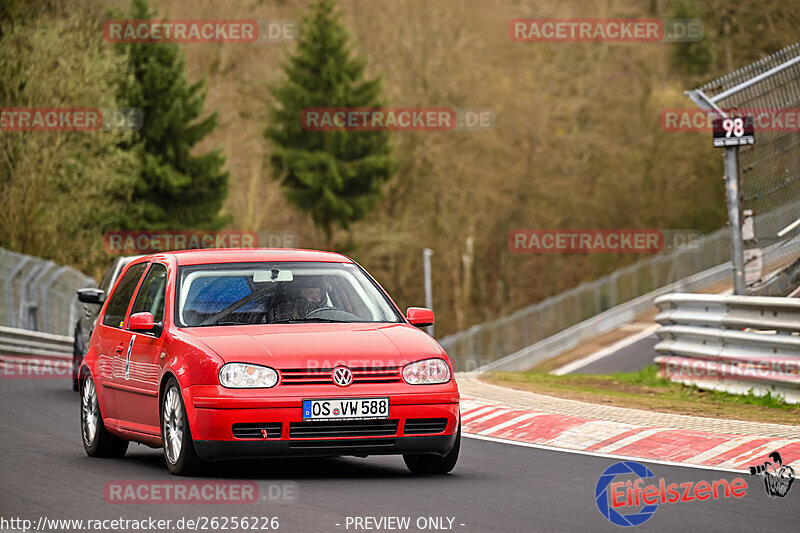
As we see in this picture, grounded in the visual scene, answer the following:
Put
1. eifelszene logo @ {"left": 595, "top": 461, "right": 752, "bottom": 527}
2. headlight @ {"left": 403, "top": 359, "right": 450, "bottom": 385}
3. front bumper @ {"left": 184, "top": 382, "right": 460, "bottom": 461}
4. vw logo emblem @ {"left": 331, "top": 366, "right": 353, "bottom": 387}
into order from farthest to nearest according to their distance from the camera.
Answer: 1. headlight @ {"left": 403, "top": 359, "right": 450, "bottom": 385}
2. vw logo emblem @ {"left": 331, "top": 366, "right": 353, "bottom": 387}
3. front bumper @ {"left": 184, "top": 382, "right": 460, "bottom": 461}
4. eifelszene logo @ {"left": 595, "top": 461, "right": 752, "bottom": 527}

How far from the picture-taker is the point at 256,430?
31.0 feet

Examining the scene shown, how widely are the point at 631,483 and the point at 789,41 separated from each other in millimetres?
39828

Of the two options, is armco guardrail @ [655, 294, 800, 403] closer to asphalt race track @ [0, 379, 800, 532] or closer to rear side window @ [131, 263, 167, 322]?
asphalt race track @ [0, 379, 800, 532]

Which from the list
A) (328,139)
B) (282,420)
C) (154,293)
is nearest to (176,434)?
(282,420)

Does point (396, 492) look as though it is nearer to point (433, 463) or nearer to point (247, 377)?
point (433, 463)

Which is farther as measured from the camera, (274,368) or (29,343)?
(29,343)

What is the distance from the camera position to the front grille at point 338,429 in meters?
9.46

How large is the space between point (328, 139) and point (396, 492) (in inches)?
2232

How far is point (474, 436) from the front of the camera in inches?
509

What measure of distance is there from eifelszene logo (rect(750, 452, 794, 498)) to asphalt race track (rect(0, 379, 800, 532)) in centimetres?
7

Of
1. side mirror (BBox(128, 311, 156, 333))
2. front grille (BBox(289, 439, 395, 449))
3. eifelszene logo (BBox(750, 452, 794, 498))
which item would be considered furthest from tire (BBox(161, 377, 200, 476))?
eifelszene logo (BBox(750, 452, 794, 498))

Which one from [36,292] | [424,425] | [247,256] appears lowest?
[36,292]

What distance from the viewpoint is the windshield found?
1048cm

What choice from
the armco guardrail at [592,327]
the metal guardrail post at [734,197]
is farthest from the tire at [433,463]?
the armco guardrail at [592,327]
